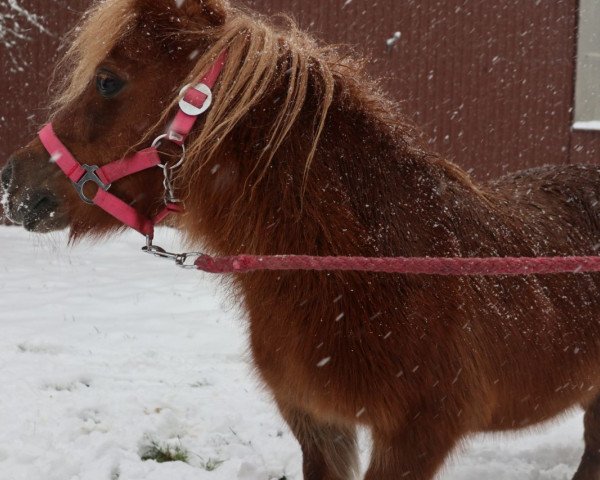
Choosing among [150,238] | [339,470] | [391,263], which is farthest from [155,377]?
[391,263]

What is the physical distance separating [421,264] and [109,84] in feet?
3.77

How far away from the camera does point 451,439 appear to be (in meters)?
1.95

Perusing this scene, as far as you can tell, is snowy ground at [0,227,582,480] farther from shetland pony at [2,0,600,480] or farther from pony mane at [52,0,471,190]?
pony mane at [52,0,471,190]

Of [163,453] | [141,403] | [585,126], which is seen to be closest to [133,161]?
[163,453]

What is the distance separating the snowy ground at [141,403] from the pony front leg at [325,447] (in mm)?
243

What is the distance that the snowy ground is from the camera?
2898mm

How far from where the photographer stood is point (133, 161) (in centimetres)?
192

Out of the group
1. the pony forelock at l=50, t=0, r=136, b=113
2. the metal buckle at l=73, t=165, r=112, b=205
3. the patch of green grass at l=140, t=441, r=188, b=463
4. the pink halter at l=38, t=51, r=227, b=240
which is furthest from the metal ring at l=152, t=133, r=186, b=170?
the patch of green grass at l=140, t=441, r=188, b=463

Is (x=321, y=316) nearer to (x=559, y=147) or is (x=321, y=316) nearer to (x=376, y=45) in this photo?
(x=376, y=45)

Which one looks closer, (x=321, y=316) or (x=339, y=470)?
(x=321, y=316)

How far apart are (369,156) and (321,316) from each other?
1.88 feet

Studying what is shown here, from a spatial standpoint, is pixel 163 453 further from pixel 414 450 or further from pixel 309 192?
pixel 309 192

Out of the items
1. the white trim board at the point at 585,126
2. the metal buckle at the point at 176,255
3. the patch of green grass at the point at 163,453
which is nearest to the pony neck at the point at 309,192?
the metal buckle at the point at 176,255

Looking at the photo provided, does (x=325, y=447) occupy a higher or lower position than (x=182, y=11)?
lower
